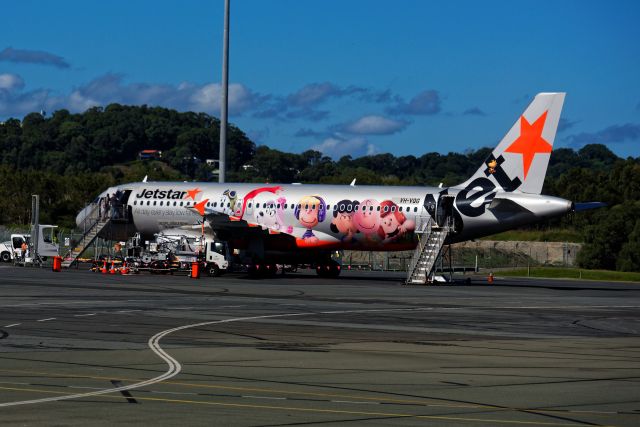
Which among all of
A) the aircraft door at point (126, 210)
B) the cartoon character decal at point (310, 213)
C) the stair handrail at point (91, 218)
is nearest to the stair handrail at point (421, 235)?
the cartoon character decal at point (310, 213)

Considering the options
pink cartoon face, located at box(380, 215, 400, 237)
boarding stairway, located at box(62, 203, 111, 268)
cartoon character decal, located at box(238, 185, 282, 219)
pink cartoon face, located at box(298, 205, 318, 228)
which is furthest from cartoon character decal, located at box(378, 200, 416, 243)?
boarding stairway, located at box(62, 203, 111, 268)

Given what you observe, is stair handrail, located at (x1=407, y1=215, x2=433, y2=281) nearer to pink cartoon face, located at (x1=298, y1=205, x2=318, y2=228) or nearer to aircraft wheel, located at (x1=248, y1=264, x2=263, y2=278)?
pink cartoon face, located at (x1=298, y1=205, x2=318, y2=228)

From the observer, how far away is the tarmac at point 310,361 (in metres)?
14.5

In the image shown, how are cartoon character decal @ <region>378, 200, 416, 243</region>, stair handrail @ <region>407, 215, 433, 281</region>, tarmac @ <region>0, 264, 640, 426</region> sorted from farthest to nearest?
cartoon character decal @ <region>378, 200, 416, 243</region> → stair handrail @ <region>407, 215, 433, 281</region> → tarmac @ <region>0, 264, 640, 426</region>

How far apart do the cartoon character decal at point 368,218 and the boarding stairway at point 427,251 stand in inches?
97.1

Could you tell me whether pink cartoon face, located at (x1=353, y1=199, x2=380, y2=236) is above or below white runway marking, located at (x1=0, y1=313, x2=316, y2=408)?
above

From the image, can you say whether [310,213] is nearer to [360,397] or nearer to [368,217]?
[368,217]

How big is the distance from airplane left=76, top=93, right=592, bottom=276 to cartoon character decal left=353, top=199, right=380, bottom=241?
53 millimetres

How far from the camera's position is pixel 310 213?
194ft

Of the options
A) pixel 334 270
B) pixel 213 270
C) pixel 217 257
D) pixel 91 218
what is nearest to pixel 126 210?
pixel 91 218

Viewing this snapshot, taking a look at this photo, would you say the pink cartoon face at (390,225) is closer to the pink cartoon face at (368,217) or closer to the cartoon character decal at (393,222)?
the cartoon character decal at (393,222)

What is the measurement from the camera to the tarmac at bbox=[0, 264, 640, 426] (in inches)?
570

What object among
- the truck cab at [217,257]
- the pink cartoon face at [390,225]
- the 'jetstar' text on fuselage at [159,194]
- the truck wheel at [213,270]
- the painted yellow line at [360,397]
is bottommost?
the painted yellow line at [360,397]

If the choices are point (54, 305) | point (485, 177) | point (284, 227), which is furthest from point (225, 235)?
point (54, 305)
